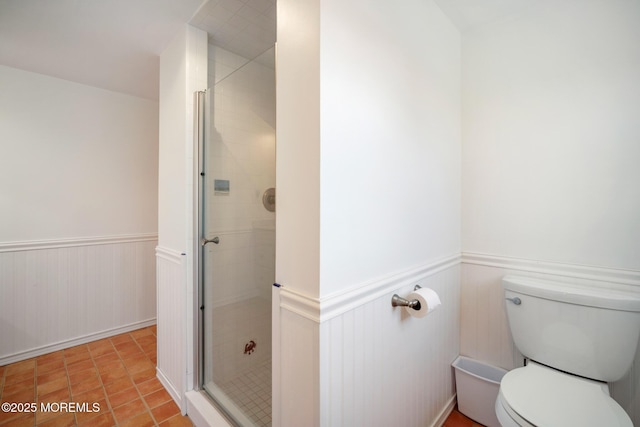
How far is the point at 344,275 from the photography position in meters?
0.95

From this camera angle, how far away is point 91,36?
168 cm

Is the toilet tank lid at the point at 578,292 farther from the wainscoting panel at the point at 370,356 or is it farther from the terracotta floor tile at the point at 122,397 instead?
the terracotta floor tile at the point at 122,397

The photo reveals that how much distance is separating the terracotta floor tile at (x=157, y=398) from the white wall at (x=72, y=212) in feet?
3.95

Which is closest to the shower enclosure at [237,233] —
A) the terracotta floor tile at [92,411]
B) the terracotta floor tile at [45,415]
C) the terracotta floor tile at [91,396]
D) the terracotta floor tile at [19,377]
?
the terracotta floor tile at [92,411]

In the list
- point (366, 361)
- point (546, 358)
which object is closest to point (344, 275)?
point (366, 361)

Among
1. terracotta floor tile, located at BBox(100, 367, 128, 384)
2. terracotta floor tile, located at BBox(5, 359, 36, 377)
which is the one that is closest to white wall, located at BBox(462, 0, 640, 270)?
terracotta floor tile, located at BBox(100, 367, 128, 384)

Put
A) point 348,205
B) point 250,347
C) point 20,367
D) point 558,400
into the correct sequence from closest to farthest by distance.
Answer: point 348,205 < point 558,400 < point 250,347 < point 20,367

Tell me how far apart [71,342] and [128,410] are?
1.27 metres

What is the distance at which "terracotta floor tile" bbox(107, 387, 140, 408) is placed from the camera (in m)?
1.69

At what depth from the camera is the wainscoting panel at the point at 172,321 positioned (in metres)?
1.62

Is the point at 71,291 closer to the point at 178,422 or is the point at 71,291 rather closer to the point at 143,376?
the point at 143,376

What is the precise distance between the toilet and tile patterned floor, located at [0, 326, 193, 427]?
1.74m

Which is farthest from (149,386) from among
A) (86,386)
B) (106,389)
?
(86,386)

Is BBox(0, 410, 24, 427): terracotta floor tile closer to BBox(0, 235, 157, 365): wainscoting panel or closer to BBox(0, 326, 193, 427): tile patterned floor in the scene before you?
BBox(0, 326, 193, 427): tile patterned floor
